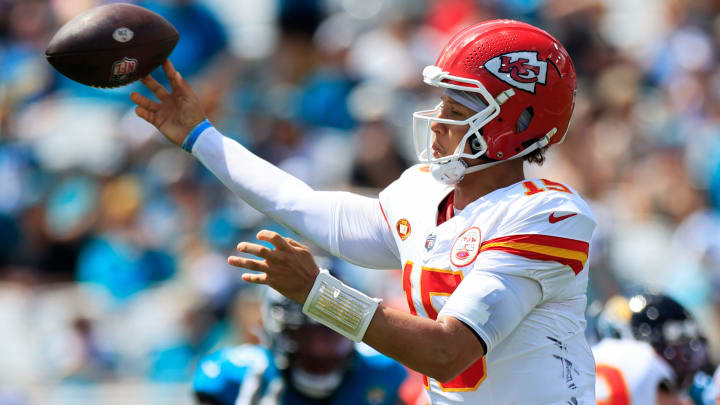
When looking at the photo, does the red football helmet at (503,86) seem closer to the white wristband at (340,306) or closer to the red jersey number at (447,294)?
the red jersey number at (447,294)

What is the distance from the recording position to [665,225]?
7812 mm

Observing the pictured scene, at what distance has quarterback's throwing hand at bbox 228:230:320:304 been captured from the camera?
286cm

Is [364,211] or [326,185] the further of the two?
[326,185]

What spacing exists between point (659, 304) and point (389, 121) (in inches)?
170

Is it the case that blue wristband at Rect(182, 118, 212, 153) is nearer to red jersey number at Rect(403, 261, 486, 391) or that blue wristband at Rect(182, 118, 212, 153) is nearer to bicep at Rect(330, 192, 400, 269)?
bicep at Rect(330, 192, 400, 269)

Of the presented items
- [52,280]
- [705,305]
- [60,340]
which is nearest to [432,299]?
[705,305]

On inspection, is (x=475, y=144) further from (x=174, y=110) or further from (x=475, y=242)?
(x=174, y=110)

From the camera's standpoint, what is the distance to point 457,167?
10.6 ft

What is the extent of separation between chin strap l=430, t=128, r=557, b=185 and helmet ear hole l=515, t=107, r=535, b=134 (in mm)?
64

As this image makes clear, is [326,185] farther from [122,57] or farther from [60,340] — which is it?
[122,57]

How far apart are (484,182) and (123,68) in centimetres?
121

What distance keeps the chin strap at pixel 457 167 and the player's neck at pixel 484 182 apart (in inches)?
0.9

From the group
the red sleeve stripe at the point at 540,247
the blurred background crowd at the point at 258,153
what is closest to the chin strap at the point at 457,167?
the red sleeve stripe at the point at 540,247

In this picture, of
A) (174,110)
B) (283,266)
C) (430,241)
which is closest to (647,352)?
(430,241)
